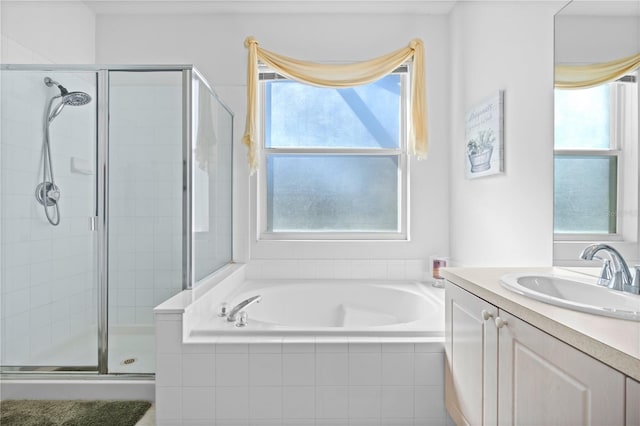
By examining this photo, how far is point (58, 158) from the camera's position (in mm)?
1957

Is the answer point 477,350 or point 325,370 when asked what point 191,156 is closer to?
point 325,370

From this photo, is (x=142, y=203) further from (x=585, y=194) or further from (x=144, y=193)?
(x=585, y=194)

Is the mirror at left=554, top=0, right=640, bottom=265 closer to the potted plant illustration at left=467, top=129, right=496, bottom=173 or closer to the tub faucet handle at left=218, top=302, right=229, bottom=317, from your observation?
the potted plant illustration at left=467, top=129, right=496, bottom=173

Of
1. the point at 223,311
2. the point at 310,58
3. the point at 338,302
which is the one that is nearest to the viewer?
the point at 223,311

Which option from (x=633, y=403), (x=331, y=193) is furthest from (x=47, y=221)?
(x=633, y=403)

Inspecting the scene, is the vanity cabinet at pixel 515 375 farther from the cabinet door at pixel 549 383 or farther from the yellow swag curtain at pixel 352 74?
the yellow swag curtain at pixel 352 74

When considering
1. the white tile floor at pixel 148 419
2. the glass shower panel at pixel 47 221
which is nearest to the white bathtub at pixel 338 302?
the white tile floor at pixel 148 419

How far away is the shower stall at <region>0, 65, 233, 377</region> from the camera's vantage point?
72.7 inches

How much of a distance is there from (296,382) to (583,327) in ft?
3.50

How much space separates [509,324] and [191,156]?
161 centimetres

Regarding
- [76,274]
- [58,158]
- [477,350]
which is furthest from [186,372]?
[58,158]

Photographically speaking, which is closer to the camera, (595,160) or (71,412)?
(595,160)

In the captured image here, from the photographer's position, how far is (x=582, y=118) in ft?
4.21

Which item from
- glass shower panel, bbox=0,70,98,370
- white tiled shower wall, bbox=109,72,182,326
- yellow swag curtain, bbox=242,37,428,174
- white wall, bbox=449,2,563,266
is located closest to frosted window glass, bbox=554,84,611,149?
white wall, bbox=449,2,563,266
